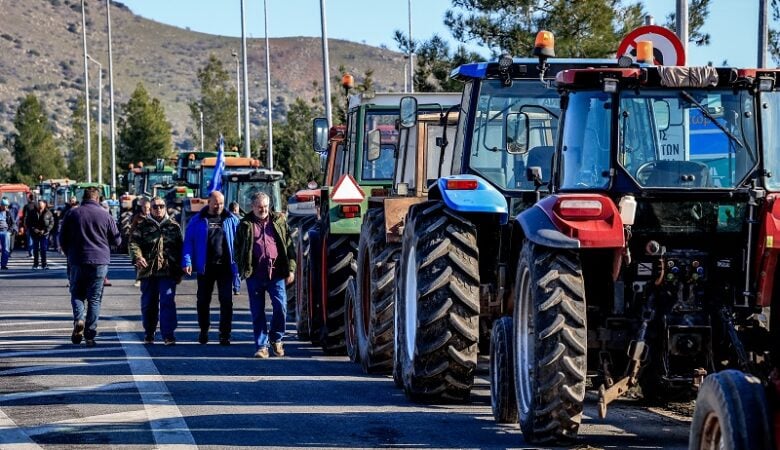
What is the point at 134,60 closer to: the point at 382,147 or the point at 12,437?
the point at 382,147

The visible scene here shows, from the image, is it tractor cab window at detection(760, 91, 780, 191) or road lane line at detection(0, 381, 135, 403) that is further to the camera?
road lane line at detection(0, 381, 135, 403)

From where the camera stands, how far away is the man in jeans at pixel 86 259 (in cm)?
1923

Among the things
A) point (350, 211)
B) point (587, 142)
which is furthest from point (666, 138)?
point (350, 211)

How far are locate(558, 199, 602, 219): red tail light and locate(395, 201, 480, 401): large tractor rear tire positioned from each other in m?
2.30

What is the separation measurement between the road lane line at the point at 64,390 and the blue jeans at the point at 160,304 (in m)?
4.58

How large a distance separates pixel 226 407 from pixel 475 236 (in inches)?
93.6

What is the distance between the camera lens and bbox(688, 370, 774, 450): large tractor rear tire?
6.94 m

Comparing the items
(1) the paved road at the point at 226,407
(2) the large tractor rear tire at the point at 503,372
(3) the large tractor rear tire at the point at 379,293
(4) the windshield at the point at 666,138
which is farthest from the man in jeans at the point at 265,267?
(4) the windshield at the point at 666,138

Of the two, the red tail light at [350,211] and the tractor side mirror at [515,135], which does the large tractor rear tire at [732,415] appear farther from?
the red tail light at [350,211]

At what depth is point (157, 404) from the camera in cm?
1303

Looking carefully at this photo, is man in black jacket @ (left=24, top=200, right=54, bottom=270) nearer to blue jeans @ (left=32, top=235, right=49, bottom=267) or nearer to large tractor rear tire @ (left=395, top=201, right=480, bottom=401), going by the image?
blue jeans @ (left=32, top=235, right=49, bottom=267)

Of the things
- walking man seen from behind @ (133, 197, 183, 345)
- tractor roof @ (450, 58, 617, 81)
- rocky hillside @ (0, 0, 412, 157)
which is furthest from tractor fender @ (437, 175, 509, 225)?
rocky hillside @ (0, 0, 412, 157)

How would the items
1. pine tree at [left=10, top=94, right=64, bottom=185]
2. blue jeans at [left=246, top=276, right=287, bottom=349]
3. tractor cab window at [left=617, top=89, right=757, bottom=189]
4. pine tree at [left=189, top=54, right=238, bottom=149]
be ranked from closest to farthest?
tractor cab window at [left=617, top=89, right=757, bottom=189]
blue jeans at [left=246, top=276, right=287, bottom=349]
pine tree at [left=10, top=94, right=64, bottom=185]
pine tree at [left=189, top=54, right=238, bottom=149]

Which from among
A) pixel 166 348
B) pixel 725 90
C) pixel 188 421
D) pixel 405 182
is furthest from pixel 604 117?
pixel 166 348
